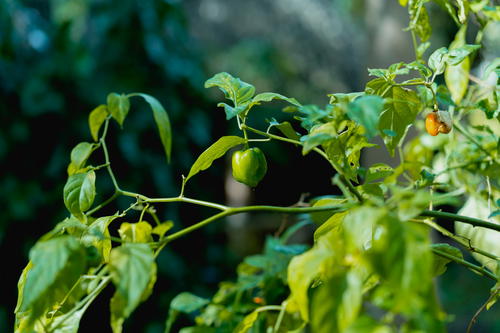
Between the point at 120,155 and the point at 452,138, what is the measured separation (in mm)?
1739

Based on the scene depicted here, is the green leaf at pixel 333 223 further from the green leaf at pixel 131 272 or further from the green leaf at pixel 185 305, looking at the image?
the green leaf at pixel 185 305

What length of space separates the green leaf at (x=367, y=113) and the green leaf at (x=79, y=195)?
246mm

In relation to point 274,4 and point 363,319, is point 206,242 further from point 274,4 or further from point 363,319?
point 274,4

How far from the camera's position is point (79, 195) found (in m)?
0.46

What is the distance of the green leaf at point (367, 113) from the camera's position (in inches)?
12.5

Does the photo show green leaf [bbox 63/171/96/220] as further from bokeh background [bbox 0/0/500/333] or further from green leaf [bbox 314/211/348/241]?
bokeh background [bbox 0/0/500/333]

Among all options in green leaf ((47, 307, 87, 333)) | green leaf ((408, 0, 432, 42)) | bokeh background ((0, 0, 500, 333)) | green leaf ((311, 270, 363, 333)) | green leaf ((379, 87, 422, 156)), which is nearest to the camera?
green leaf ((311, 270, 363, 333))

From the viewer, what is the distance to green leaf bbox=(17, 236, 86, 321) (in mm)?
295

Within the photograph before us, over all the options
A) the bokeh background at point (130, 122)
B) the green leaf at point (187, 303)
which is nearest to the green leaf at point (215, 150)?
the green leaf at point (187, 303)

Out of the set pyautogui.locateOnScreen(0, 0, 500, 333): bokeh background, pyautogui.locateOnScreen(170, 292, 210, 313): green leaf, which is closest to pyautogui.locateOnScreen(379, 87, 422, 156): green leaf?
pyautogui.locateOnScreen(170, 292, 210, 313): green leaf

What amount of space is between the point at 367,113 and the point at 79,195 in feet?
0.89

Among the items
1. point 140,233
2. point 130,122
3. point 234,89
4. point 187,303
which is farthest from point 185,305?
point 130,122

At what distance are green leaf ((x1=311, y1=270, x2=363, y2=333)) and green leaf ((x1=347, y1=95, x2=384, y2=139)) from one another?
0.09m

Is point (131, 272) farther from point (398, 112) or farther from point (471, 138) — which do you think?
point (471, 138)
